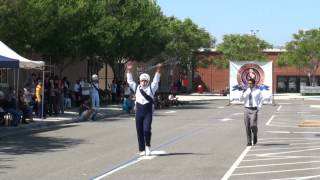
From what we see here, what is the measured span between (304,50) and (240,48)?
410 inches

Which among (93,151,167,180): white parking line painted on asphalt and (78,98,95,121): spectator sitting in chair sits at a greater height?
(78,98,95,121): spectator sitting in chair

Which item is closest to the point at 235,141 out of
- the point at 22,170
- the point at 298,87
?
the point at 22,170

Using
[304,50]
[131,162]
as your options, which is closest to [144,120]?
[131,162]

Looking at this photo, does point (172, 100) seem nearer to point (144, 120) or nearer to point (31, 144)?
point (31, 144)

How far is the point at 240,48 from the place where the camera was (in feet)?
294

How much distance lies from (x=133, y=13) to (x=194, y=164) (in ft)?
105

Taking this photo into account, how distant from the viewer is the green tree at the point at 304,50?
81.4m

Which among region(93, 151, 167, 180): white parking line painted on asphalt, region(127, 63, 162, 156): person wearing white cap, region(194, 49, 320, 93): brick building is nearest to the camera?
region(93, 151, 167, 180): white parking line painted on asphalt

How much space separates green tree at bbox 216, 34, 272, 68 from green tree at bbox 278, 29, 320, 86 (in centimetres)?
492

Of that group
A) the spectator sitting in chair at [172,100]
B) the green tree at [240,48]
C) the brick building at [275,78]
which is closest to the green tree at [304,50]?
the green tree at [240,48]

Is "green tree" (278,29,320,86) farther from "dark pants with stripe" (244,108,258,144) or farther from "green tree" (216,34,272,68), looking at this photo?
"dark pants with stripe" (244,108,258,144)

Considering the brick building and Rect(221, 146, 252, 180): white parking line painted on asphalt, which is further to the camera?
the brick building

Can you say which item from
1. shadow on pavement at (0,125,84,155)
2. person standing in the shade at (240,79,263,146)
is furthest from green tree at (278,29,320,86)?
person standing in the shade at (240,79,263,146)

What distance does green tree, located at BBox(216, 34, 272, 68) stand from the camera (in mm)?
88250
